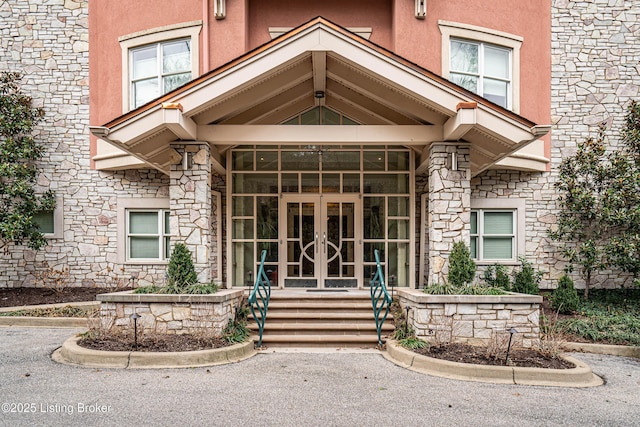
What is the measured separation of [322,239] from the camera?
9.85 metres

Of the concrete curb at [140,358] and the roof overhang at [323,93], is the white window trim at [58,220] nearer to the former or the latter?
the roof overhang at [323,93]

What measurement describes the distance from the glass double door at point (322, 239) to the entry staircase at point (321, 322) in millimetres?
1510

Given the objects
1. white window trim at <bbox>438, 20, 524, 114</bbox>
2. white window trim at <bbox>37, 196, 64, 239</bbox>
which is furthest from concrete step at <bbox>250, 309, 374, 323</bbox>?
white window trim at <bbox>37, 196, 64, 239</bbox>

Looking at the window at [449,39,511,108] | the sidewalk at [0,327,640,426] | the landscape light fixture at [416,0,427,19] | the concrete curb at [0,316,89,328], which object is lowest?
the concrete curb at [0,316,89,328]

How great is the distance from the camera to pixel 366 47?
662 centimetres

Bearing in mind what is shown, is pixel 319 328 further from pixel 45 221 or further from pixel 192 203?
pixel 45 221

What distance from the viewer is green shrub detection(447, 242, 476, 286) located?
680cm

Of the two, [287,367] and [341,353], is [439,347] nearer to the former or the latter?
[341,353]

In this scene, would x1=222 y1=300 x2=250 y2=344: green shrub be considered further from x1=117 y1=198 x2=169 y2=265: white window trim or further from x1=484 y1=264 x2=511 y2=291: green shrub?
x1=484 y1=264 x2=511 y2=291: green shrub

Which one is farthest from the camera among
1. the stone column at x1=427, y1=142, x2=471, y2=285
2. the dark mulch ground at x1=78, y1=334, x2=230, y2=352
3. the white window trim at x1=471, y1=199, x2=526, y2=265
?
the white window trim at x1=471, y1=199, x2=526, y2=265

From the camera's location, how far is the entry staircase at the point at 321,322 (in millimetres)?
6852

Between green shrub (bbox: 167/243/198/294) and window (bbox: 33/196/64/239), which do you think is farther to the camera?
window (bbox: 33/196/64/239)

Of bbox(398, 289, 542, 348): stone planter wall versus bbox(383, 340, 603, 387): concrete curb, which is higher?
bbox(398, 289, 542, 348): stone planter wall

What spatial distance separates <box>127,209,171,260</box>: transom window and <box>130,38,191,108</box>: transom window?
2806mm
